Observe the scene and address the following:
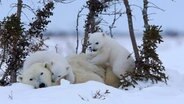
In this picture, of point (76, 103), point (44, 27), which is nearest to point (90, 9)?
point (44, 27)

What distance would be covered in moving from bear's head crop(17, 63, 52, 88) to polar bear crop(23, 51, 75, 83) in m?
0.14

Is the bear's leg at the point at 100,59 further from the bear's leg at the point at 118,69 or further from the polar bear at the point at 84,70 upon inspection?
the bear's leg at the point at 118,69

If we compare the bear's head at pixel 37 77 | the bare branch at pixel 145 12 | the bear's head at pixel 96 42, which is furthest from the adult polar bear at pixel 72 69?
the bare branch at pixel 145 12

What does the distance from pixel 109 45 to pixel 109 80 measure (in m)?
0.56

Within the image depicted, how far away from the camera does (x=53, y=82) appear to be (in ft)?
23.9

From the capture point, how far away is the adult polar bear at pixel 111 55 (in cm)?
780

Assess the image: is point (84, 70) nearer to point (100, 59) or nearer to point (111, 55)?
point (100, 59)

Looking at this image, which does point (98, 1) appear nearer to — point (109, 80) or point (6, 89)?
point (109, 80)

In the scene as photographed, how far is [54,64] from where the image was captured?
7.39 meters

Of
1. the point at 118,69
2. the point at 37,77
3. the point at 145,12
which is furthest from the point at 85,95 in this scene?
the point at 145,12

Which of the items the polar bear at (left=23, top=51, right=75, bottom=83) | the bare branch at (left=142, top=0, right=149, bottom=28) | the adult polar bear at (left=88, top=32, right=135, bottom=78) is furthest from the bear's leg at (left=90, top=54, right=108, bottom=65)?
the bare branch at (left=142, top=0, right=149, bottom=28)

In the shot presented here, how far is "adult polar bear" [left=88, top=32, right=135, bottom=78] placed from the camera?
25.6ft

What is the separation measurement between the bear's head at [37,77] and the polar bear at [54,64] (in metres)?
0.14

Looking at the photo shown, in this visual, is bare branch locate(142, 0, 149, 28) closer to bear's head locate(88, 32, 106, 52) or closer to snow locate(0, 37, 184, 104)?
bear's head locate(88, 32, 106, 52)
